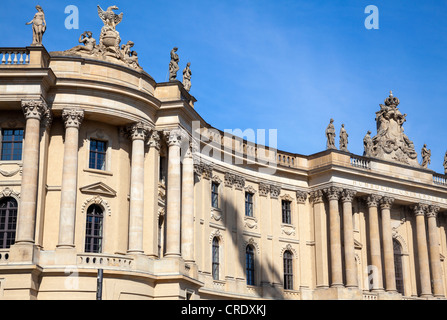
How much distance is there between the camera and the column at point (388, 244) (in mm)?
50225

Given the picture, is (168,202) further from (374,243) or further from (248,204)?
(374,243)

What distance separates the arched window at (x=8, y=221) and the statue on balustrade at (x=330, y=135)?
23672 millimetres

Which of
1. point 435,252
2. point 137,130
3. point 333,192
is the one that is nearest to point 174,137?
point 137,130

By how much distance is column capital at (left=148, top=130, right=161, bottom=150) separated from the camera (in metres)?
39.5

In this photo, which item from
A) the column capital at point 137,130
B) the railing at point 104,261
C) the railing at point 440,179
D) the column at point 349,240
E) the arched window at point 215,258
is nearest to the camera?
the railing at point 104,261

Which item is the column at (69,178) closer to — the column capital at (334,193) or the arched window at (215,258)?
the arched window at (215,258)

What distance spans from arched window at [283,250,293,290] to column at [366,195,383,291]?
5907 millimetres

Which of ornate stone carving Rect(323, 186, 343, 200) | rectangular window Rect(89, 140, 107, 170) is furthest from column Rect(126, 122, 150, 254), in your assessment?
ornate stone carving Rect(323, 186, 343, 200)

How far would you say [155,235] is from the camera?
125ft

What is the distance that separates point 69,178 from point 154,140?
5.87 meters

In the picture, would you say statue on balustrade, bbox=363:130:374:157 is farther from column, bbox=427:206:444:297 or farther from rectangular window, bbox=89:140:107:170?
rectangular window, bbox=89:140:107:170

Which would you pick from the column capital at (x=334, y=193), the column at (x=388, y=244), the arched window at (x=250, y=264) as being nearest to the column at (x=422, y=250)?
the column at (x=388, y=244)

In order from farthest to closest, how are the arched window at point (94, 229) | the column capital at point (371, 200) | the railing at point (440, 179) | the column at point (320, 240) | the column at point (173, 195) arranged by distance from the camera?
the railing at point (440, 179)
the column capital at point (371, 200)
the column at point (320, 240)
the column at point (173, 195)
the arched window at point (94, 229)
